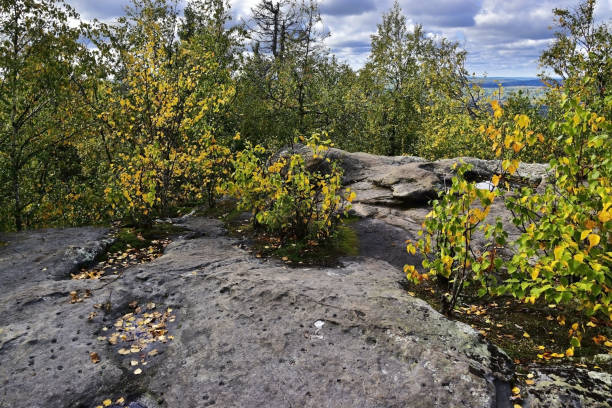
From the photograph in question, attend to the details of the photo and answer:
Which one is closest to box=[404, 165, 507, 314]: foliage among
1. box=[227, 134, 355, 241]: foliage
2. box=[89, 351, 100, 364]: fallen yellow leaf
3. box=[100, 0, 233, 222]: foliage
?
box=[227, 134, 355, 241]: foliage

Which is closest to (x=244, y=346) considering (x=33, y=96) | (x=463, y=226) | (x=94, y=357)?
(x=94, y=357)

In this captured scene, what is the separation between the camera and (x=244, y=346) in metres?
5.61

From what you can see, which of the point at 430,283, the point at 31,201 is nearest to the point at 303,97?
the point at 31,201

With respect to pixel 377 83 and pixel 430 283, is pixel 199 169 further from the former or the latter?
pixel 377 83

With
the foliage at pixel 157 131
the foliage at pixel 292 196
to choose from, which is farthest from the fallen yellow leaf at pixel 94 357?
the foliage at pixel 157 131

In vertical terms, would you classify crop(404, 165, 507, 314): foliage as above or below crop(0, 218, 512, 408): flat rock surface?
above

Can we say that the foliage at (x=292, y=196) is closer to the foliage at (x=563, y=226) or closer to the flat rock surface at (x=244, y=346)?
the flat rock surface at (x=244, y=346)

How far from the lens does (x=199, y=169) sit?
45.7 ft

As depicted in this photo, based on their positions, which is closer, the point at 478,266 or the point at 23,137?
the point at 478,266

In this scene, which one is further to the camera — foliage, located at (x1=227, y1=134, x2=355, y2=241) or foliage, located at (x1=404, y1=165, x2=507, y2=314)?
foliage, located at (x1=227, y1=134, x2=355, y2=241)

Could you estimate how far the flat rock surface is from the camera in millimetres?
4691

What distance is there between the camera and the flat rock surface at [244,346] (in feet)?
15.4

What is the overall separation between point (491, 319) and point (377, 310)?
218 cm

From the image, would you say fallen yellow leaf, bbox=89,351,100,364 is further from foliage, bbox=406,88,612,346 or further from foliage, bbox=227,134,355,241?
foliage, bbox=406,88,612,346
